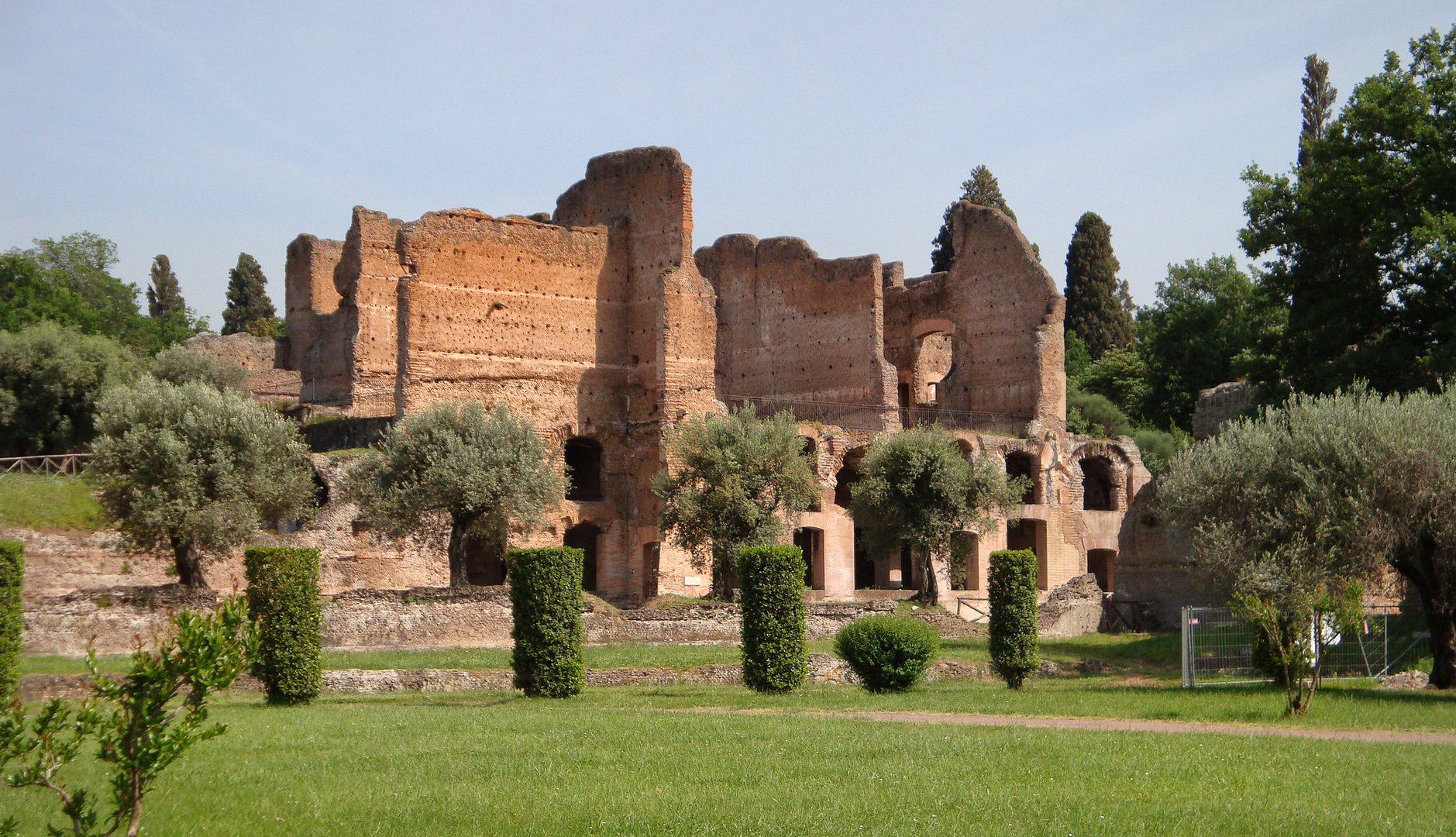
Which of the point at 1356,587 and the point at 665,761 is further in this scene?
the point at 1356,587

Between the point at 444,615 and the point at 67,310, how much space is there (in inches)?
1357

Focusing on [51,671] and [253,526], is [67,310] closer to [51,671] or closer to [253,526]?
[253,526]

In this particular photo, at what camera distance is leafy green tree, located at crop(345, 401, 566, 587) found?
25312mm

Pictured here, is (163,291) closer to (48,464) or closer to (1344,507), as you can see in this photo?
(48,464)

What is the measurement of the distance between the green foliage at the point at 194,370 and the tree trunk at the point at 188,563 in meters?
14.5

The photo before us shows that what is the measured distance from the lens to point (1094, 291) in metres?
58.2

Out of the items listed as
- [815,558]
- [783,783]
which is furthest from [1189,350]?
[783,783]

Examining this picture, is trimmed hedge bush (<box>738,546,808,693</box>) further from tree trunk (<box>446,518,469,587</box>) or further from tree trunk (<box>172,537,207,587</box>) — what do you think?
tree trunk (<box>172,537,207,587</box>)

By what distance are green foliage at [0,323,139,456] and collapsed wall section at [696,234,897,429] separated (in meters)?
18.3

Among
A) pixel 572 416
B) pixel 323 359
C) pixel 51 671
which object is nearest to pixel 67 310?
pixel 323 359

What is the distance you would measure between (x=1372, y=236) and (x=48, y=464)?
96.1 feet

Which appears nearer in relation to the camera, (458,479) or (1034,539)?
(458,479)

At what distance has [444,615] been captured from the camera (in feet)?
78.5

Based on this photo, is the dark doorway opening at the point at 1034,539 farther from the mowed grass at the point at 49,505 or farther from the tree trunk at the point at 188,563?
the mowed grass at the point at 49,505
